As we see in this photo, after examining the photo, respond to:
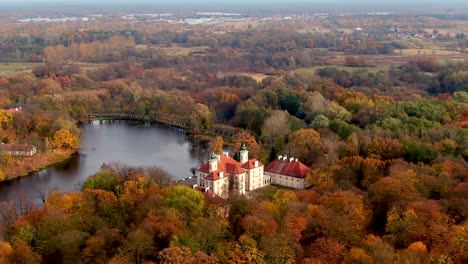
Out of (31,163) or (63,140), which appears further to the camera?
(63,140)

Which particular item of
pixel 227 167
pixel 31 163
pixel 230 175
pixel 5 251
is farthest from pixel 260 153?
pixel 5 251

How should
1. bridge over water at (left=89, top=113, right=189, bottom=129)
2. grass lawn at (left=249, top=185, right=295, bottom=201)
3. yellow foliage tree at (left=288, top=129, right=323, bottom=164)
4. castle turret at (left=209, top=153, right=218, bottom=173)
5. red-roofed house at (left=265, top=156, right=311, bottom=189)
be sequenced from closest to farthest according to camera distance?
grass lawn at (left=249, top=185, right=295, bottom=201), castle turret at (left=209, top=153, right=218, bottom=173), red-roofed house at (left=265, top=156, right=311, bottom=189), yellow foliage tree at (left=288, top=129, right=323, bottom=164), bridge over water at (left=89, top=113, right=189, bottom=129)

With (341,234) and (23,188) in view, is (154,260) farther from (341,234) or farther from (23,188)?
(23,188)

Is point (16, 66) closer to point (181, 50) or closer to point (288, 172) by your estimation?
point (181, 50)

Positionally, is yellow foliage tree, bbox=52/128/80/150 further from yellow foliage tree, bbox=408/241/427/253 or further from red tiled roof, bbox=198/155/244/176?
yellow foliage tree, bbox=408/241/427/253

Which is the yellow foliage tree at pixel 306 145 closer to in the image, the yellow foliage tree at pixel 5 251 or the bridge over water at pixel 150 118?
the bridge over water at pixel 150 118

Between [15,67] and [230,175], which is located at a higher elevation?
[230,175]

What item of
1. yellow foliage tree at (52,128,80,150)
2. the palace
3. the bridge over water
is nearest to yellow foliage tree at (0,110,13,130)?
yellow foliage tree at (52,128,80,150)
